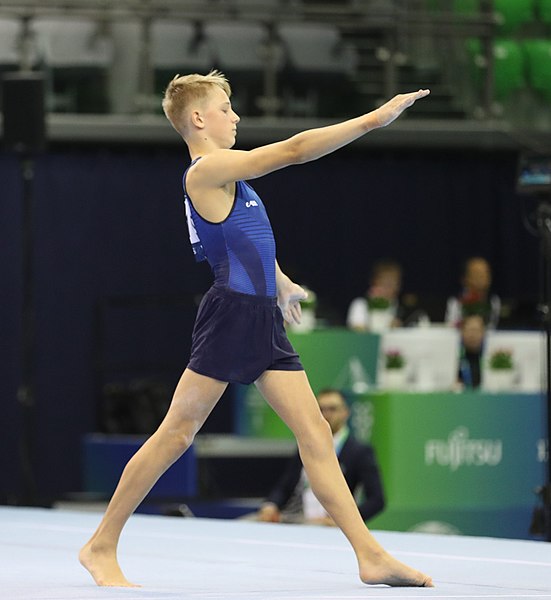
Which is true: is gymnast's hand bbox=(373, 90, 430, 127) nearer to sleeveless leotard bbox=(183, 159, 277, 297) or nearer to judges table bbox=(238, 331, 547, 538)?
sleeveless leotard bbox=(183, 159, 277, 297)

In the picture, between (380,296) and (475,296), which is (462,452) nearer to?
(380,296)

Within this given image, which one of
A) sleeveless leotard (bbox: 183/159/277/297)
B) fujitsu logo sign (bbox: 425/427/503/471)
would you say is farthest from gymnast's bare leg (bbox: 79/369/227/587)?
fujitsu logo sign (bbox: 425/427/503/471)

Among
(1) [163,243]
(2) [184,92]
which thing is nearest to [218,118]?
(2) [184,92]

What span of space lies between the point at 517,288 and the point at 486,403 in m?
4.86

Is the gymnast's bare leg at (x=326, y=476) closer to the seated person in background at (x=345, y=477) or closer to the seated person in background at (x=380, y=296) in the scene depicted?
the seated person in background at (x=345, y=477)

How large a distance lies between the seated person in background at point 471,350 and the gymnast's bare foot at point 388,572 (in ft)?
19.9

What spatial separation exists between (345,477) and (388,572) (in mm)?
3858

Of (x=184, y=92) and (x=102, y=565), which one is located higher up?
(x=184, y=92)

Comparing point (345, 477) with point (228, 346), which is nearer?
point (228, 346)

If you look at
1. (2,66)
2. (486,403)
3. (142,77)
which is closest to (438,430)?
(486,403)

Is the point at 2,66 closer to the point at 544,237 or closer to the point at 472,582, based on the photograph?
the point at 544,237

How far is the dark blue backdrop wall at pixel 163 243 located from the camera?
13172 millimetres

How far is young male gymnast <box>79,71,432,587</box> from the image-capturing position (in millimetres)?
4090

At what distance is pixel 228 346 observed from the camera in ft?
13.6
